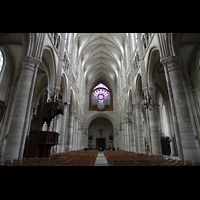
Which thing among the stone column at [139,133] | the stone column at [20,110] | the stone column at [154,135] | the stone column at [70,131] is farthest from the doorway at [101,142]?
the stone column at [20,110]

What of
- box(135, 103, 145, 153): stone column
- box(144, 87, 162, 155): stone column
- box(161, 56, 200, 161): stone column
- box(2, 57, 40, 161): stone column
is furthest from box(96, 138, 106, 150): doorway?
box(2, 57, 40, 161): stone column

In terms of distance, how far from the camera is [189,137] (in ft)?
21.7

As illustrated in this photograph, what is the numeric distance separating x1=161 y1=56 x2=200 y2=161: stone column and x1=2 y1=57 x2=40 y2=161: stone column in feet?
26.6

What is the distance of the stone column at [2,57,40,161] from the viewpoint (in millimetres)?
6438

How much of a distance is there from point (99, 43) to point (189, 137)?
24435mm

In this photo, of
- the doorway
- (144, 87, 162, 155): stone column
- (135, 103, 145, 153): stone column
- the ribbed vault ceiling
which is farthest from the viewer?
the doorway

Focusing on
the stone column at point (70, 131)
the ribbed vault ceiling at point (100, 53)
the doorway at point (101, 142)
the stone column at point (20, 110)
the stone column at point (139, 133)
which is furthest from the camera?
the doorway at point (101, 142)

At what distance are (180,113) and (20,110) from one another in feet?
27.8

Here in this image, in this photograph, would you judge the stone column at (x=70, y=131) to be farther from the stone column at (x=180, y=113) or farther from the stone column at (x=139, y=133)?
the stone column at (x=180, y=113)

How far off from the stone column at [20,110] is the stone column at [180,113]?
812cm

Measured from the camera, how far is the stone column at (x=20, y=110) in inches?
253

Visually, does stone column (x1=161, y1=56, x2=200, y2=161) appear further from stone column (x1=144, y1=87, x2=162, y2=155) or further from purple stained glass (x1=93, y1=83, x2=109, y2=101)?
purple stained glass (x1=93, y1=83, x2=109, y2=101)
